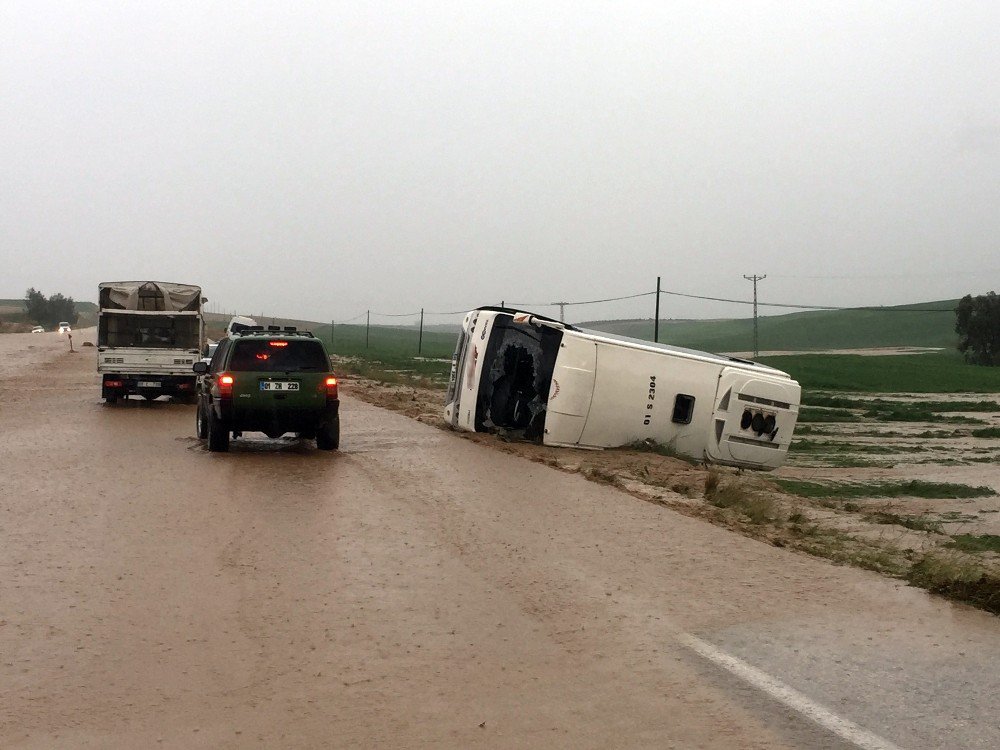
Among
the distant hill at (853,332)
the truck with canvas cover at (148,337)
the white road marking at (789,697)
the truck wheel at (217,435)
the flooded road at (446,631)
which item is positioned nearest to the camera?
the white road marking at (789,697)

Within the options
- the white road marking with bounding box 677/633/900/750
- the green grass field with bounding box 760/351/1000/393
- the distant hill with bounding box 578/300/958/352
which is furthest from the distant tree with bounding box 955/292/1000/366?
the white road marking with bounding box 677/633/900/750

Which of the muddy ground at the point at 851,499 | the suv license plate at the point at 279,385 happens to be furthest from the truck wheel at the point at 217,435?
the muddy ground at the point at 851,499

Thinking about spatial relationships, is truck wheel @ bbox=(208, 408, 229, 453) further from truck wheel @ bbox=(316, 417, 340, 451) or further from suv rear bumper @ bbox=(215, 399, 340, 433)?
truck wheel @ bbox=(316, 417, 340, 451)

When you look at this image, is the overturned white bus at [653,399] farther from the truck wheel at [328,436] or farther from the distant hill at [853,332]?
the distant hill at [853,332]

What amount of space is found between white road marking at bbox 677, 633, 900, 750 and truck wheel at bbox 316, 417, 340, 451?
37.9ft

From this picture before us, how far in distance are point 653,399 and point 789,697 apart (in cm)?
1413

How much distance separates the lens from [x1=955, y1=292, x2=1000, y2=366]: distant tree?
266 feet

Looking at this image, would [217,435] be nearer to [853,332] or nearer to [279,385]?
[279,385]

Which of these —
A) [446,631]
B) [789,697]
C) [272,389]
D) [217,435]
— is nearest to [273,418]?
[272,389]

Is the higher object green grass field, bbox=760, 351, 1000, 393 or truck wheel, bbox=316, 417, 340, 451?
truck wheel, bbox=316, 417, 340, 451

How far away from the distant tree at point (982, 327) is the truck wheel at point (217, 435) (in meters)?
73.4

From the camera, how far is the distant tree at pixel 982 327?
8094 cm

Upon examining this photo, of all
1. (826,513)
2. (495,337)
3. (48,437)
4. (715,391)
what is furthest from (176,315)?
(826,513)

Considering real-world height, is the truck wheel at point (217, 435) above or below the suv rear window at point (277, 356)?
below
